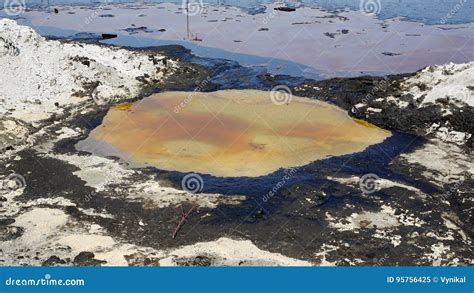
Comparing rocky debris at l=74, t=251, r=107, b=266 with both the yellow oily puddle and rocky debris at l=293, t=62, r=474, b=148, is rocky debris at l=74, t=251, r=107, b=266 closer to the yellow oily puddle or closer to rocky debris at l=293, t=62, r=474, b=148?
the yellow oily puddle

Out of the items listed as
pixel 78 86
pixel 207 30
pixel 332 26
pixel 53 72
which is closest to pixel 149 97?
pixel 78 86

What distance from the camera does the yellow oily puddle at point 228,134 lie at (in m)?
18.0

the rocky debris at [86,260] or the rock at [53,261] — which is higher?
the rocky debris at [86,260]

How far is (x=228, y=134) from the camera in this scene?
2016 centimetres

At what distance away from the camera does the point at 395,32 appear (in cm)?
4128

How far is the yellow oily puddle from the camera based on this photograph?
1802cm

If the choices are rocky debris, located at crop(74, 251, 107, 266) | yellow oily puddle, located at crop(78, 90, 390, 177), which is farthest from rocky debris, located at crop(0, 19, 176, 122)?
rocky debris, located at crop(74, 251, 107, 266)

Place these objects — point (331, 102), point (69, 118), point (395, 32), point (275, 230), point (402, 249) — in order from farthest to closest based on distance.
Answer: point (395, 32) → point (331, 102) → point (69, 118) → point (275, 230) → point (402, 249)

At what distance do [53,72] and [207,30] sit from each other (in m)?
20.2

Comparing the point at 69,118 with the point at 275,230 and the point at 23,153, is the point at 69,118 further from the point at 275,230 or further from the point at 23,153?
the point at 275,230

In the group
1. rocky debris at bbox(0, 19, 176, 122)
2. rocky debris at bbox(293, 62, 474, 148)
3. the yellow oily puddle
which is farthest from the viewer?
rocky debris at bbox(0, 19, 176, 122)

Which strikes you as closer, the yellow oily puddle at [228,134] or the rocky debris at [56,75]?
the yellow oily puddle at [228,134]

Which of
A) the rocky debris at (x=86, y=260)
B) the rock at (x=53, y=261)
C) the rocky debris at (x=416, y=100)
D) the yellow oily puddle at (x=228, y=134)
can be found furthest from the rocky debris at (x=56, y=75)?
the rocky debris at (x=86, y=260)

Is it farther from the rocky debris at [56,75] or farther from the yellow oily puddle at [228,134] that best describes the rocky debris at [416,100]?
the rocky debris at [56,75]
